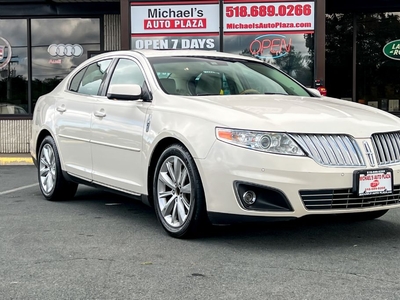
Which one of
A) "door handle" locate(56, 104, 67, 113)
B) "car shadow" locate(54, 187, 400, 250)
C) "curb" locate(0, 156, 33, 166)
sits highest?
"door handle" locate(56, 104, 67, 113)

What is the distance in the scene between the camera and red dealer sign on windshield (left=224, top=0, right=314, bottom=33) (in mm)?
11594

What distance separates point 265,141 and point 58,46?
33.2 feet

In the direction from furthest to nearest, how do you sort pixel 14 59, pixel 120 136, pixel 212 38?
pixel 14 59 < pixel 212 38 < pixel 120 136

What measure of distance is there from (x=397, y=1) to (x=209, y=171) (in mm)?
9620

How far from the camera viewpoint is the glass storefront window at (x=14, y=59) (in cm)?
1329

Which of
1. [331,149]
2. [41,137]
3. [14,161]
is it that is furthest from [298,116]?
[14,161]

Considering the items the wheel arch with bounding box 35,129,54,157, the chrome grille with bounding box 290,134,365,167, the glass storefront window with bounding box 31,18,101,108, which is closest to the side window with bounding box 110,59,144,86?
the wheel arch with bounding box 35,129,54,157

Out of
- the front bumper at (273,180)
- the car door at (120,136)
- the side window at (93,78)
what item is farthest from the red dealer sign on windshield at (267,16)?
the front bumper at (273,180)

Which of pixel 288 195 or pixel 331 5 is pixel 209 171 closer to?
pixel 288 195

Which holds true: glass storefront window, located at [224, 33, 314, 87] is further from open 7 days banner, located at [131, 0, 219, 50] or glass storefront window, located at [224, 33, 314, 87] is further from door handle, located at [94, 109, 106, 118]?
door handle, located at [94, 109, 106, 118]

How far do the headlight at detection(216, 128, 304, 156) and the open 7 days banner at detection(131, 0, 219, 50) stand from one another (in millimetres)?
7811

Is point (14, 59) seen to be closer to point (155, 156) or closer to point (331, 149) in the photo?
point (155, 156)

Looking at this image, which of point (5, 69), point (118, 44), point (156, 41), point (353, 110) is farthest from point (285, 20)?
point (353, 110)

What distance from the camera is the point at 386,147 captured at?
4.46 meters
